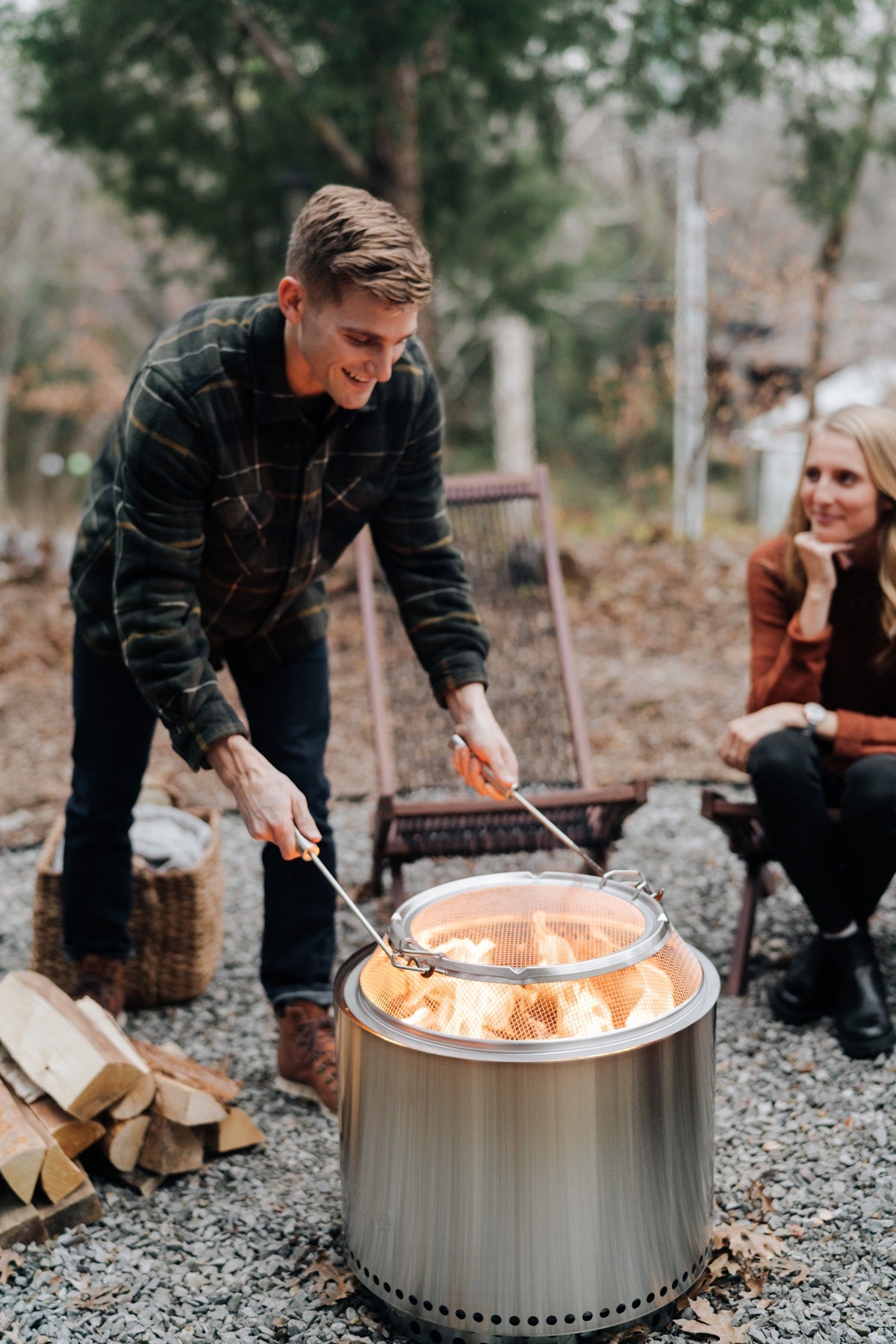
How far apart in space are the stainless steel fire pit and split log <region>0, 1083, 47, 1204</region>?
584mm

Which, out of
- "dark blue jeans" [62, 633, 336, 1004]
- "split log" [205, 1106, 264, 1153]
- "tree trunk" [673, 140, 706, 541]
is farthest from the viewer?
"tree trunk" [673, 140, 706, 541]

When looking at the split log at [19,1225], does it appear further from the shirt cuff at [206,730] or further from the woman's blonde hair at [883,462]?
the woman's blonde hair at [883,462]

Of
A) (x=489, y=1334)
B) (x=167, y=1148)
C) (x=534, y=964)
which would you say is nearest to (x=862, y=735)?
(x=534, y=964)

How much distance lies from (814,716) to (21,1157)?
1827mm

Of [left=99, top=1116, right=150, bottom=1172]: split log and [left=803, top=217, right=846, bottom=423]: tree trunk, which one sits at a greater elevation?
[left=803, top=217, right=846, bottom=423]: tree trunk

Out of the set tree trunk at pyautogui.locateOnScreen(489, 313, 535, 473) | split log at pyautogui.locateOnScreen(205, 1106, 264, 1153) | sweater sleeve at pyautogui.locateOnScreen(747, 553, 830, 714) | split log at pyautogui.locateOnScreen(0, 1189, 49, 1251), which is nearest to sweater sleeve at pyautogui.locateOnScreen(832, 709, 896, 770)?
sweater sleeve at pyautogui.locateOnScreen(747, 553, 830, 714)

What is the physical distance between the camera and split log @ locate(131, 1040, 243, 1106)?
7.65 ft

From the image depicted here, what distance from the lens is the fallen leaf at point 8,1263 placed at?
78.0 inches

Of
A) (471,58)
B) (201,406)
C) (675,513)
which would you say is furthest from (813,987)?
(675,513)

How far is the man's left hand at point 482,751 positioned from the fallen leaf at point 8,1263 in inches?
43.0

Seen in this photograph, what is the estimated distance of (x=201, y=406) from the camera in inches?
79.7

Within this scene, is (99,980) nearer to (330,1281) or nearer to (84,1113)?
(84,1113)

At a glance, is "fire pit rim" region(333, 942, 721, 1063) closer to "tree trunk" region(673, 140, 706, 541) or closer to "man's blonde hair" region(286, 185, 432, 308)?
"man's blonde hair" region(286, 185, 432, 308)

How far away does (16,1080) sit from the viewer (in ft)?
7.36
